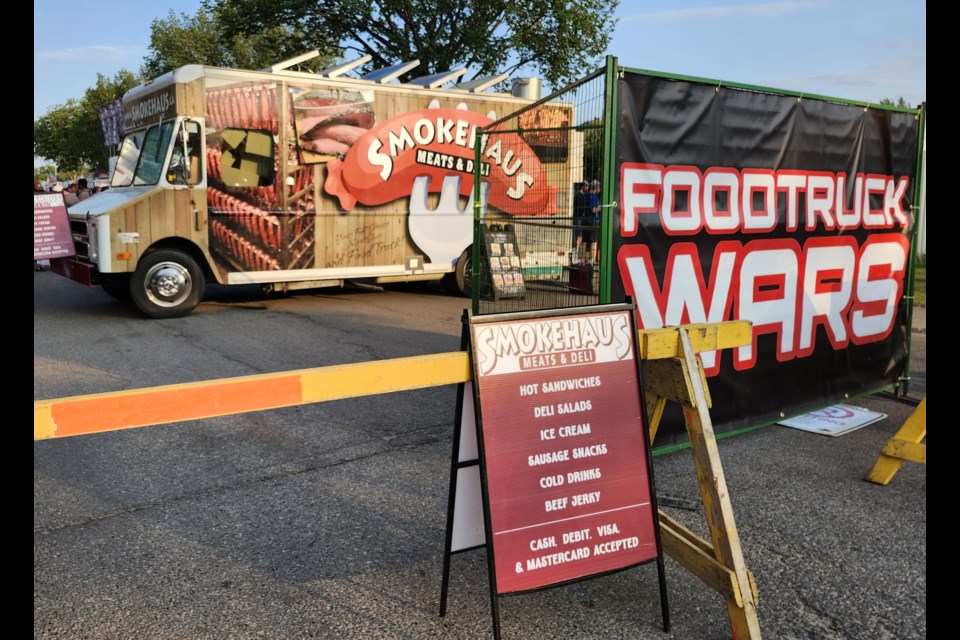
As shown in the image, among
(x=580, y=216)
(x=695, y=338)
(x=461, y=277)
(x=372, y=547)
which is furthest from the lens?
(x=461, y=277)

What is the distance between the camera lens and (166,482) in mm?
4523

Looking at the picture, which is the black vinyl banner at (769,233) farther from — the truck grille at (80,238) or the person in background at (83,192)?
the person in background at (83,192)

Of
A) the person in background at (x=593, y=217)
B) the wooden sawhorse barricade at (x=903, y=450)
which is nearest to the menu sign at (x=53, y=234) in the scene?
the person in background at (x=593, y=217)

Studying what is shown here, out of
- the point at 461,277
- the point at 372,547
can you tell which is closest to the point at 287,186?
the point at 461,277

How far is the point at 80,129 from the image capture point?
5094 centimetres

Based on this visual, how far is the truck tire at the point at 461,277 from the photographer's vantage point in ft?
41.0

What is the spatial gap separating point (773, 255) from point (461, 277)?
7664 millimetres

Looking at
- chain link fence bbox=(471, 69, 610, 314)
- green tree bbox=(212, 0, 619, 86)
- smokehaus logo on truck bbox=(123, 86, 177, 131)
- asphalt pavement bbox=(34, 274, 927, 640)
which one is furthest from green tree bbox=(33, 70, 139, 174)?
asphalt pavement bbox=(34, 274, 927, 640)

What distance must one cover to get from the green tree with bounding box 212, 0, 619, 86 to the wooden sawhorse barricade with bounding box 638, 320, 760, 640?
21428 millimetres

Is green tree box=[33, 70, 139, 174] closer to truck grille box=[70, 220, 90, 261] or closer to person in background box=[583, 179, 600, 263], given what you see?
truck grille box=[70, 220, 90, 261]

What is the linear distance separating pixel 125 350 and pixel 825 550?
7150mm

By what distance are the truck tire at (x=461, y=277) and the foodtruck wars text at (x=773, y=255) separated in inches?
281

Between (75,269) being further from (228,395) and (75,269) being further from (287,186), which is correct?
(228,395)
